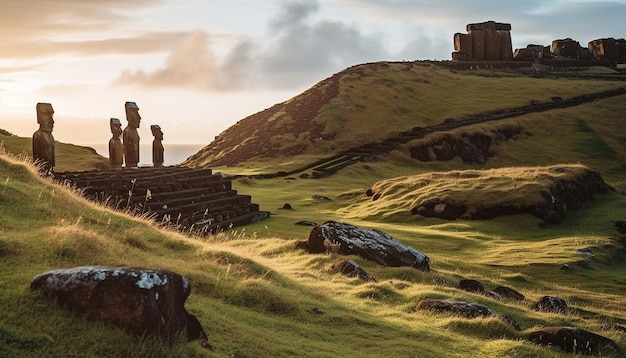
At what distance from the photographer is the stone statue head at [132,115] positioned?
33.9 metres

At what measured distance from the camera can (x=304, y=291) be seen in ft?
54.9

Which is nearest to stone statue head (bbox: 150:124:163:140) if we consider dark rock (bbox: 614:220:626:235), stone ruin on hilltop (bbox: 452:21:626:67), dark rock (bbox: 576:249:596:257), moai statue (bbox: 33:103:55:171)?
moai statue (bbox: 33:103:55:171)

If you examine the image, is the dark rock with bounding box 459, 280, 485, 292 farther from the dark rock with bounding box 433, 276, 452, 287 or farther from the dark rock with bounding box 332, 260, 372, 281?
the dark rock with bounding box 332, 260, 372, 281

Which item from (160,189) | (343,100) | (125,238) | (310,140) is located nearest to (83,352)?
(125,238)

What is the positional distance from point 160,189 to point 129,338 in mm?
22705

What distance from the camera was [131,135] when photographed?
1337 inches

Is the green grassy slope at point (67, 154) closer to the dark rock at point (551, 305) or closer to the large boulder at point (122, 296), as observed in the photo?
the dark rock at point (551, 305)

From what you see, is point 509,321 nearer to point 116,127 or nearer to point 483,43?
point 116,127

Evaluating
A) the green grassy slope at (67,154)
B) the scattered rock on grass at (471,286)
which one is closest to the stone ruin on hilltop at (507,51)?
the green grassy slope at (67,154)

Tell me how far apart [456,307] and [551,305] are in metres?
5.66

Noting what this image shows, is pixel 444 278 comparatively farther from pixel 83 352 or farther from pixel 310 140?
pixel 310 140

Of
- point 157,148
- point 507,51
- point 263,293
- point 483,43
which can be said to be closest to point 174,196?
point 157,148

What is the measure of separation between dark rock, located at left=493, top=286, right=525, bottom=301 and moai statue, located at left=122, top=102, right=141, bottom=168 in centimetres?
1981

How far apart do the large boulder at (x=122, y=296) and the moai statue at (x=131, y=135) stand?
2491 centimetres
